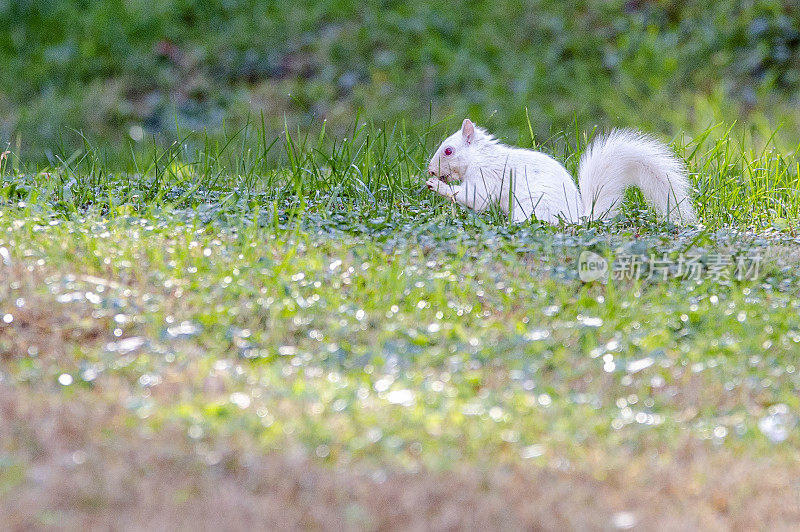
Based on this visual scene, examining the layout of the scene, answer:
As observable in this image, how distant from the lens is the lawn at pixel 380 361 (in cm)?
253

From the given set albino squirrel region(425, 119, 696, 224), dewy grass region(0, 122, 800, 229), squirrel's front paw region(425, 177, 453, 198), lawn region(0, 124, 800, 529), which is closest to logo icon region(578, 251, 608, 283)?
lawn region(0, 124, 800, 529)

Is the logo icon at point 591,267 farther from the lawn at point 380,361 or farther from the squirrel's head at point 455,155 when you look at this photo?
the squirrel's head at point 455,155

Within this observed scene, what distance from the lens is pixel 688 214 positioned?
16.1 feet

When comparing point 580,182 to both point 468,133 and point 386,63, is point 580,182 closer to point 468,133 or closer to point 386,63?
point 468,133

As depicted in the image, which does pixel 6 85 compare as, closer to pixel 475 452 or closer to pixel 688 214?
pixel 688 214

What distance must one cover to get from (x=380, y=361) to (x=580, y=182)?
7.29ft

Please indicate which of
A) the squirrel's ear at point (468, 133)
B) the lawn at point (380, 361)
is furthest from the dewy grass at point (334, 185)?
the squirrel's ear at point (468, 133)

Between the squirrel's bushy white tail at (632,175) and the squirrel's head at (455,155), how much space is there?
2.04 ft

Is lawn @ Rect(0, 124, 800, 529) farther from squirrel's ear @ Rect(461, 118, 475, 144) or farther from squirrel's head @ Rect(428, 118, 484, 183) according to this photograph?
squirrel's ear @ Rect(461, 118, 475, 144)

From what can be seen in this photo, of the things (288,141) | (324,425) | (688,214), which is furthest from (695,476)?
(288,141)

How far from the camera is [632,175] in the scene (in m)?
5.01

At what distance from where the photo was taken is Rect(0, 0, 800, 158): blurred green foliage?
31.3 feet

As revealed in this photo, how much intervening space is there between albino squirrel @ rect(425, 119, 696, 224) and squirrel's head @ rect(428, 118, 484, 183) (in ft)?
0.11

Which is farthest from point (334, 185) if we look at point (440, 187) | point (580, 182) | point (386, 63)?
point (386, 63)
